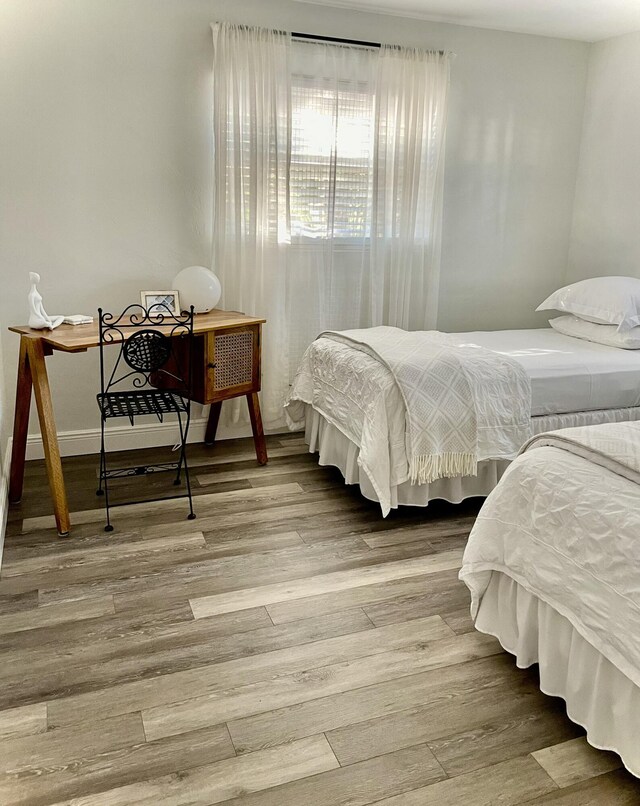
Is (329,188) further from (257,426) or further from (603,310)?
(603,310)

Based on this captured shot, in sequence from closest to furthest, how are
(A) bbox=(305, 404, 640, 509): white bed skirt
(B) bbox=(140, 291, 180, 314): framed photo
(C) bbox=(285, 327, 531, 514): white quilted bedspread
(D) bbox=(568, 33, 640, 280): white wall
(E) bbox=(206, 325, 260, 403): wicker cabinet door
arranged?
(C) bbox=(285, 327, 531, 514): white quilted bedspread → (A) bbox=(305, 404, 640, 509): white bed skirt → (E) bbox=(206, 325, 260, 403): wicker cabinet door → (B) bbox=(140, 291, 180, 314): framed photo → (D) bbox=(568, 33, 640, 280): white wall

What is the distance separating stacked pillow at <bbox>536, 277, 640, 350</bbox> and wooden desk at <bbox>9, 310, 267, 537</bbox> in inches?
73.7

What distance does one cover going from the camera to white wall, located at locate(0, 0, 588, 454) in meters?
3.36

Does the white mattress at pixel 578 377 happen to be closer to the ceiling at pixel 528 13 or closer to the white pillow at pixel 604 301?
the white pillow at pixel 604 301

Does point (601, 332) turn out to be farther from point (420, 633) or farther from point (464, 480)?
point (420, 633)

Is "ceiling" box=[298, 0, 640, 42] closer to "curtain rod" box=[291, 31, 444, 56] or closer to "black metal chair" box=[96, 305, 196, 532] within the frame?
"curtain rod" box=[291, 31, 444, 56]

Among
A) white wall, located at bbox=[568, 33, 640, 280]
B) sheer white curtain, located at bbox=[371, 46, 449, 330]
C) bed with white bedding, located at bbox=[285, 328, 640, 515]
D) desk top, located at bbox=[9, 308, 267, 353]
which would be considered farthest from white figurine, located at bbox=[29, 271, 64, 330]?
white wall, located at bbox=[568, 33, 640, 280]

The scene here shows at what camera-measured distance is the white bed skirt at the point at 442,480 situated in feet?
10.2

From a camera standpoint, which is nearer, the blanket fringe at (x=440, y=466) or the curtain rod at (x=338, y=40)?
the blanket fringe at (x=440, y=466)

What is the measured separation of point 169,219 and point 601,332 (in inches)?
97.8

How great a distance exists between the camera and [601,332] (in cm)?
384

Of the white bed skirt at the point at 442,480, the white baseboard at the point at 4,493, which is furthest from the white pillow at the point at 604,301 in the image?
the white baseboard at the point at 4,493

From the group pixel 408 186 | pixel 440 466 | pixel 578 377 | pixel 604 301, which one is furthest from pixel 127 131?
pixel 604 301

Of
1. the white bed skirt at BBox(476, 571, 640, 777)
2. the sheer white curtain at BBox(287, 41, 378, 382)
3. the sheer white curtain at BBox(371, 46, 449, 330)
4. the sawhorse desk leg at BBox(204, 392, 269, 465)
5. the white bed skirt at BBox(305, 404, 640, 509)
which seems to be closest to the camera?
the white bed skirt at BBox(476, 571, 640, 777)
